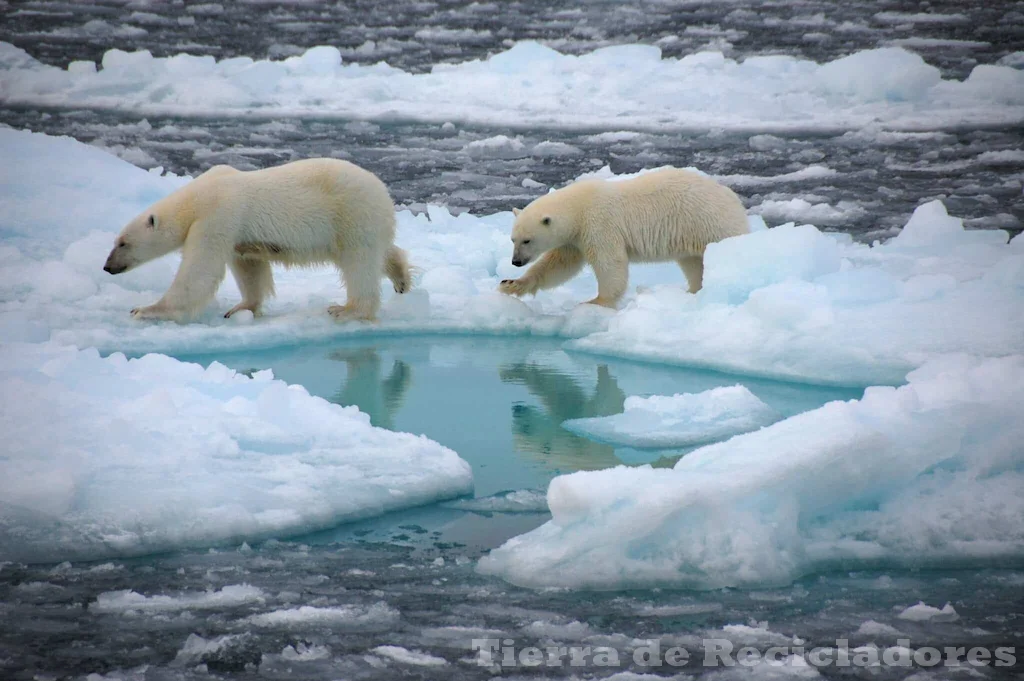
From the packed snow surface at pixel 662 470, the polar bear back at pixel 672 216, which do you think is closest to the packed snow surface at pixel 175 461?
the packed snow surface at pixel 662 470

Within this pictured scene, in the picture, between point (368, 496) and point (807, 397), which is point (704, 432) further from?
point (368, 496)

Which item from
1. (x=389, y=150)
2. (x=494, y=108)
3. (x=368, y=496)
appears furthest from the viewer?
(x=494, y=108)

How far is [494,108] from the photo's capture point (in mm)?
15430

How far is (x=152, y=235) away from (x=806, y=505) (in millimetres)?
3639

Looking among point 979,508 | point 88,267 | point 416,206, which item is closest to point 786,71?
point 416,206

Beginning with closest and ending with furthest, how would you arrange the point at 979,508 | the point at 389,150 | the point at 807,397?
1. the point at 979,508
2. the point at 807,397
3. the point at 389,150

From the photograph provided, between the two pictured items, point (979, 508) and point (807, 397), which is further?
point (807, 397)

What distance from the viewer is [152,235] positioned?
17.7 feet

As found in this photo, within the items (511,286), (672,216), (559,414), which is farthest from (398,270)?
(559,414)

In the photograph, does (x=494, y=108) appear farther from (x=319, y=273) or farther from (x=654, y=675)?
(x=654, y=675)

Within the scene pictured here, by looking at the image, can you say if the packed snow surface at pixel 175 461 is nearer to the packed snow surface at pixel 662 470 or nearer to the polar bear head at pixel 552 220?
the packed snow surface at pixel 662 470

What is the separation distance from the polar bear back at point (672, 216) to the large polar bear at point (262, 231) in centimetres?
126

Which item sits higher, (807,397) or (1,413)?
(1,413)

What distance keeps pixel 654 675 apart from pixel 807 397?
257cm
